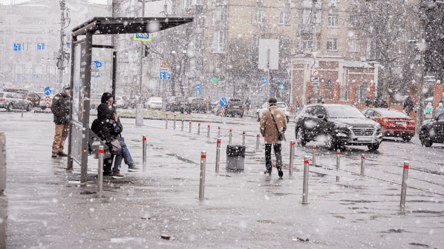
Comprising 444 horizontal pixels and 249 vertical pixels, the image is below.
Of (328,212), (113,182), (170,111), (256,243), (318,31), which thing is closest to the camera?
(256,243)

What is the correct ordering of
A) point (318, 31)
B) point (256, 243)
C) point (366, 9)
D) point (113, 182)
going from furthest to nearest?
point (318, 31) < point (366, 9) < point (113, 182) < point (256, 243)

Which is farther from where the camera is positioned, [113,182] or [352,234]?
[113,182]

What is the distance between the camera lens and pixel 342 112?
837 inches

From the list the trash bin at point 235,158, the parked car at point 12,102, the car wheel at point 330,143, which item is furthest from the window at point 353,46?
the trash bin at point 235,158

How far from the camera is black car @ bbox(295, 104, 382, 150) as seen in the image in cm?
1967

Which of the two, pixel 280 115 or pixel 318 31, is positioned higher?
pixel 318 31

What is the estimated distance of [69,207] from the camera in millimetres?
8352

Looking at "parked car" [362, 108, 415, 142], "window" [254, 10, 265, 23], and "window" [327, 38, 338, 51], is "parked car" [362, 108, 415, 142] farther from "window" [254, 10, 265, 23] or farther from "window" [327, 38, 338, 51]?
"window" [254, 10, 265, 23]

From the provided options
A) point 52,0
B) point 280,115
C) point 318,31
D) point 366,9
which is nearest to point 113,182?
point 280,115

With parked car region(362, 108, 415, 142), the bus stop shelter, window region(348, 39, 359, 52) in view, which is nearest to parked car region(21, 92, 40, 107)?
parked car region(362, 108, 415, 142)

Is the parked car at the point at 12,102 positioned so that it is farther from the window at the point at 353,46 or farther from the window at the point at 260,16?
the window at the point at 353,46

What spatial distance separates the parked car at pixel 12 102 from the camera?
43656mm

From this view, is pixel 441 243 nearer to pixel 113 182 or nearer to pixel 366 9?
pixel 113 182

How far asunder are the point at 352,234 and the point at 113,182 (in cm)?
521
